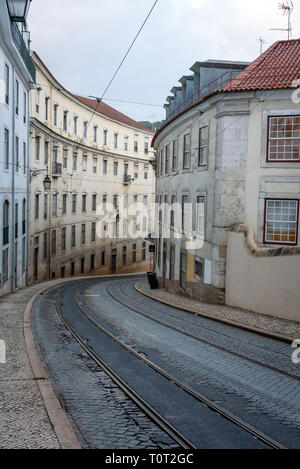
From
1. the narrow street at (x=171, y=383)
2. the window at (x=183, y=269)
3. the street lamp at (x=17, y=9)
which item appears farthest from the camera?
the window at (x=183, y=269)

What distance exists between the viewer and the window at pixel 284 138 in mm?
18750

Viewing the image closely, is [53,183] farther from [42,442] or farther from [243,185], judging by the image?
[42,442]

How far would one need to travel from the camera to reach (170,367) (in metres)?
11.1

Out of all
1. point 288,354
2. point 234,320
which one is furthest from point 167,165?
point 288,354

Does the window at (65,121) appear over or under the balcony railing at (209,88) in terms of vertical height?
over

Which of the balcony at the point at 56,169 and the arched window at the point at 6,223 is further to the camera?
the balcony at the point at 56,169

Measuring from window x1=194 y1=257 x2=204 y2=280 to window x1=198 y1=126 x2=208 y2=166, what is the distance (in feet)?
14.9

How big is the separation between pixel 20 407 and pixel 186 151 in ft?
62.9

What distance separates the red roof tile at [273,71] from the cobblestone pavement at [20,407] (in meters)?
13.0

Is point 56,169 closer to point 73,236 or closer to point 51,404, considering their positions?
point 73,236

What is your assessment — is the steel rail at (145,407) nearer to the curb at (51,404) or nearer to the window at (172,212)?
the curb at (51,404)

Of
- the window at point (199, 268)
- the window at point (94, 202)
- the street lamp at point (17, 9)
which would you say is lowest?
the window at point (199, 268)

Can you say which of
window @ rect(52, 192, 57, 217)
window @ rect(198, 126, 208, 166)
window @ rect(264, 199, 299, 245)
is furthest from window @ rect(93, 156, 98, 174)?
window @ rect(264, 199, 299, 245)

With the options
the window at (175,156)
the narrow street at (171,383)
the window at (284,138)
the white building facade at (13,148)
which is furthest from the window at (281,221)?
the white building facade at (13,148)
